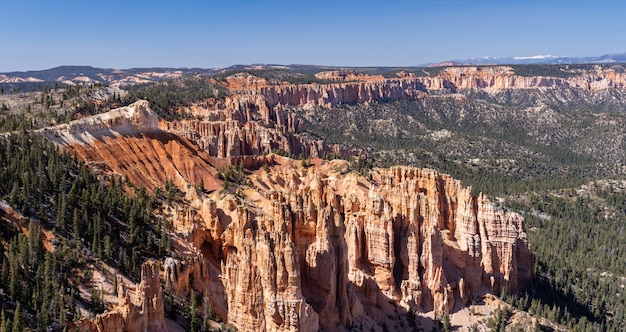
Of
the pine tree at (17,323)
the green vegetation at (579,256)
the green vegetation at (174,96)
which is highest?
the green vegetation at (174,96)

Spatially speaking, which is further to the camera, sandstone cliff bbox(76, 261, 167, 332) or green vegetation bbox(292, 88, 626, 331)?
green vegetation bbox(292, 88, 626, 331)

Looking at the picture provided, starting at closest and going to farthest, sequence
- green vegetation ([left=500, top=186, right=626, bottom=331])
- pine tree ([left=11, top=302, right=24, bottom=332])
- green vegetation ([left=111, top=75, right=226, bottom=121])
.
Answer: pine tree ([left=11, top=302, right=24, bottom=332]) → green vegetation ([left=500, top=186, right=626, bottom=331]) → green vegetation ([left=111, top=75, right=226, bottom=121])

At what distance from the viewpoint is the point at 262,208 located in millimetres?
60625

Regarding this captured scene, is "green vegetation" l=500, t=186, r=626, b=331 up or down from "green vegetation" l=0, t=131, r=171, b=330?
down

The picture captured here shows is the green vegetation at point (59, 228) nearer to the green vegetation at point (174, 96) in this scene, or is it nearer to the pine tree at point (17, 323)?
the pine tree at point (17, 323)

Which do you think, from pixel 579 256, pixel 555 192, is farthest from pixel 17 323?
pixel 555 192

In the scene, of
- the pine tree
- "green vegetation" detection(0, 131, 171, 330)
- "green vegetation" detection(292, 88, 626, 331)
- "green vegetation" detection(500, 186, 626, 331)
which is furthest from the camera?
"green vegetation" detection(292, 88, 626, 331)

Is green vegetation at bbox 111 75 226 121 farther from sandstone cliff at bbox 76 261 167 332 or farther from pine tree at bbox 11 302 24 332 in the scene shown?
pine tree at bbox 11 302 24 332

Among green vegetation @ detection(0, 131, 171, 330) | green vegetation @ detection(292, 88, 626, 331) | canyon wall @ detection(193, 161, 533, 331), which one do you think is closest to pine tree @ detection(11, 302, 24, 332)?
green vegetation @ detection(0, 131, 171, 330)

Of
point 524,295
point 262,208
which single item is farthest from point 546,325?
point 262,208

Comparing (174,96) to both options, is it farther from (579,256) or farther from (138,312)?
(138,312)

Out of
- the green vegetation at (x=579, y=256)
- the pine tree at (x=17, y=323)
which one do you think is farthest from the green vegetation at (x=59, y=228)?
the green vegetation at (x=579, y=256)

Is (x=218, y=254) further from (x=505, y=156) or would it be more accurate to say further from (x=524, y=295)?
(x=505, y=156)

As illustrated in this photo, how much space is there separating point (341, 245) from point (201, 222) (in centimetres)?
1556
